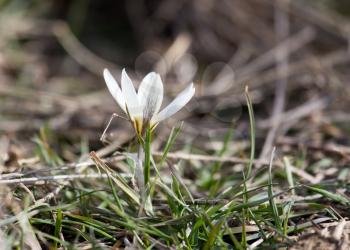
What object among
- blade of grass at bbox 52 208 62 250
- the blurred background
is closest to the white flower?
blade of grass at bbox 52 208 62 250

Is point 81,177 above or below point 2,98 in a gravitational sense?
above

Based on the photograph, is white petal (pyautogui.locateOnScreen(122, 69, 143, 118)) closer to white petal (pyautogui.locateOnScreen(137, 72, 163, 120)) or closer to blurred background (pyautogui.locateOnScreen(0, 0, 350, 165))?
white petal (pyautogui.locateOnScreen(137, 72, 163, 120))

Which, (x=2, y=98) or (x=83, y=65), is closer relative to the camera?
(x=2, y=98)

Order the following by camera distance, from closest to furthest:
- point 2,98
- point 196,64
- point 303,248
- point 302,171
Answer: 1. point 303,248
2. point 302,171
3. point 2,98
4. point 196,64

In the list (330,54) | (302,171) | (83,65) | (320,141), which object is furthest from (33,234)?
(330,54)

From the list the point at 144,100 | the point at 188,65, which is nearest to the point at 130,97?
the point at 144,100

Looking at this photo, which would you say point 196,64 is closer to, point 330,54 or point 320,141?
point 330,54

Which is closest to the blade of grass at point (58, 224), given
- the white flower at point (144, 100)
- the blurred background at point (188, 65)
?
the white flower at point (144, 100)
